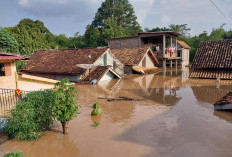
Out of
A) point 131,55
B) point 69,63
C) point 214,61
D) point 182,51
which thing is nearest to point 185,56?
point 182,51

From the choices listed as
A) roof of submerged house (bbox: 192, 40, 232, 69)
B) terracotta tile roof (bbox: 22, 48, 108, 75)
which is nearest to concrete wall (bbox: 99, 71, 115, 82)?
terracotta tile roof (bbox: 22, 48, 108, 75)

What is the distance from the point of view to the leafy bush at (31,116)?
6.12m

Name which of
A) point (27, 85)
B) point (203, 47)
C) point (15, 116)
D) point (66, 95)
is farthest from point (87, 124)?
point (203, 47)

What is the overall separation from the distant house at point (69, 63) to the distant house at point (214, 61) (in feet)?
30.1

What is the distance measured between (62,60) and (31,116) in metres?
16.3

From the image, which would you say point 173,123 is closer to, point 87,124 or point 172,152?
point 172,152

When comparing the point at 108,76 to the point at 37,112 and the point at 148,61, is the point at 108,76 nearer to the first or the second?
the point at 148,61

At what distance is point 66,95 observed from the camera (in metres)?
6.48

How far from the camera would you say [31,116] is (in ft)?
20.4

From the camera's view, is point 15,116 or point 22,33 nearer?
point 15,116

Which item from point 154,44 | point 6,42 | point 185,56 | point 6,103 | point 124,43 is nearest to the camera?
point 6,103

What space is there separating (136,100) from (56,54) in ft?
52.1

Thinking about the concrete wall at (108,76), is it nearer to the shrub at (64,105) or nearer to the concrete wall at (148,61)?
the concrete wall at (148,61)

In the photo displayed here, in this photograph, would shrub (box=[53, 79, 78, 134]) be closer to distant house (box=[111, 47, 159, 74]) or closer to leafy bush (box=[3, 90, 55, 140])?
leafy bush (box=[3, 90, 55, 140])
